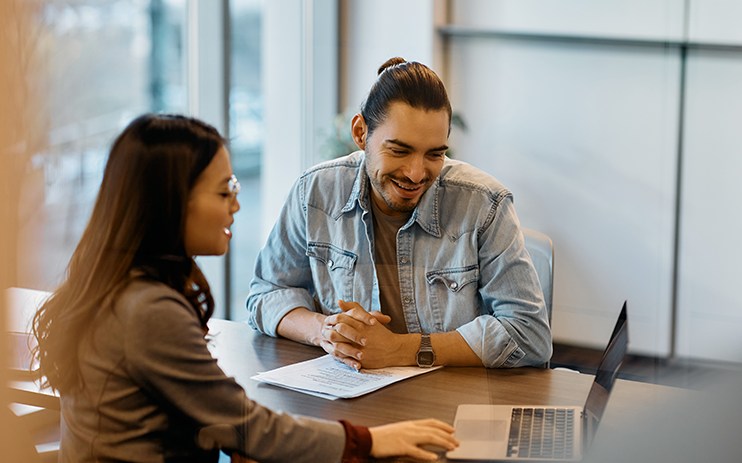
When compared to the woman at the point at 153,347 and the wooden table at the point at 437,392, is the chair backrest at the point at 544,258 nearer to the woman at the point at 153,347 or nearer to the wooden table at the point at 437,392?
the wooden table at the point at 437,392

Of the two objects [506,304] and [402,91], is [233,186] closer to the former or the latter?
[402,91]

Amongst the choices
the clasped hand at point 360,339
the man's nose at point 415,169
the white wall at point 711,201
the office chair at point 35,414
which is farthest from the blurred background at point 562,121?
the clasped hand at point 360,339

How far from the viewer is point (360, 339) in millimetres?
1027

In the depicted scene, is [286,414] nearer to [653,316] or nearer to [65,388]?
[65,388]

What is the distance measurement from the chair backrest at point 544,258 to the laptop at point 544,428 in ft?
0.32

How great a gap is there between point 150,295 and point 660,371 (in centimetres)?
56

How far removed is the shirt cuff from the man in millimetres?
271

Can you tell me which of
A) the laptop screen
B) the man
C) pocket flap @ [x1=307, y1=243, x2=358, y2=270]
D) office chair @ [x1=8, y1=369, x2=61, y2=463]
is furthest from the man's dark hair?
office chair @ [x1=8, y1=369, x2=61, y2=463]

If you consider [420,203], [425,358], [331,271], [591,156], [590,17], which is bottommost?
[425,358]

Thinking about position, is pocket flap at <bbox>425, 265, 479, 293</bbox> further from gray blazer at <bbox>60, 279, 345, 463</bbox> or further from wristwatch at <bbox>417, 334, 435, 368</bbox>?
gray blazer at <bbox>60, 279, 345, 463</bbox>

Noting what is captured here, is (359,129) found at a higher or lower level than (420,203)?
higher

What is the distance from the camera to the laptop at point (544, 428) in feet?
2.30

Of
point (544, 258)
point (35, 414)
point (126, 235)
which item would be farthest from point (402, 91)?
point (35, 414)

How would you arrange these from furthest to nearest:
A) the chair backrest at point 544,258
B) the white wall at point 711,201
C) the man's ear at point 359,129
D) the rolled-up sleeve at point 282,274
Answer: the rolled-up sleeve at point 282,274 < the man's ear at point 359,129 < the chair backrest at point 544,258 < the white wall at point 711,201
